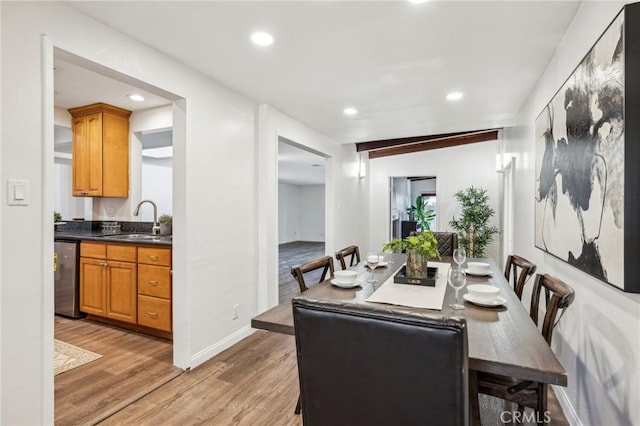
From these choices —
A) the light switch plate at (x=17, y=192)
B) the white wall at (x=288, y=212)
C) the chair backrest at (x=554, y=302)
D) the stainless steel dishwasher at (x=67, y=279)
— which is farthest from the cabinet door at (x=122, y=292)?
the white wall at (x=288, y=212)

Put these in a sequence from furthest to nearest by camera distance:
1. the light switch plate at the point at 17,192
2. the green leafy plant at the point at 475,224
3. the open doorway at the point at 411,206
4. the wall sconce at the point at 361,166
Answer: the open doorway at the point at 411,206 → the wall sconce at the point at 361,166 → the green leafy plant at the point at 475,224 → the light switch plate at the point at 17,192

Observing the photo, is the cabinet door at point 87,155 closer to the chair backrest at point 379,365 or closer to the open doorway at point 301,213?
the chair backrest at point 379,365

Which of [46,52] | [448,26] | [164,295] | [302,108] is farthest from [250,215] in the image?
[448,26]

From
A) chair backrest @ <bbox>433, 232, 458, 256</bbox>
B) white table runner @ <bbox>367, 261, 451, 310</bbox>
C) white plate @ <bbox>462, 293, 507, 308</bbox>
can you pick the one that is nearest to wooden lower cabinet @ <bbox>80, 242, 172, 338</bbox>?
white table runner @ <bbox>367, 261, 451, 310</bbox>

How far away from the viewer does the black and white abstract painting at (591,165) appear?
4.19ft

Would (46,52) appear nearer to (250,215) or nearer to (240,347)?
(250,215)

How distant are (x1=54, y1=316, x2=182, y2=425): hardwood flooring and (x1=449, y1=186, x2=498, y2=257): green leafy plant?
4.77m

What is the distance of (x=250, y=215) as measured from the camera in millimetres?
3281

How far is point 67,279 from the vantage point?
3.53 m

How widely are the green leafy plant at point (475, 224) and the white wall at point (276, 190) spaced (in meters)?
1.84

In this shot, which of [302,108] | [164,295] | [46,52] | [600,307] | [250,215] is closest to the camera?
[600,307]

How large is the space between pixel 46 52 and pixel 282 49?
1.32 meters

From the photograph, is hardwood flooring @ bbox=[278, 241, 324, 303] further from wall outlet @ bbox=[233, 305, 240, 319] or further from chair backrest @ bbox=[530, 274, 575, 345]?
chair backrest @ bbox=[530, 274, 575, 345]

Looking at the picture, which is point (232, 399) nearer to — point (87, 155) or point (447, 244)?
point (447, 244)
